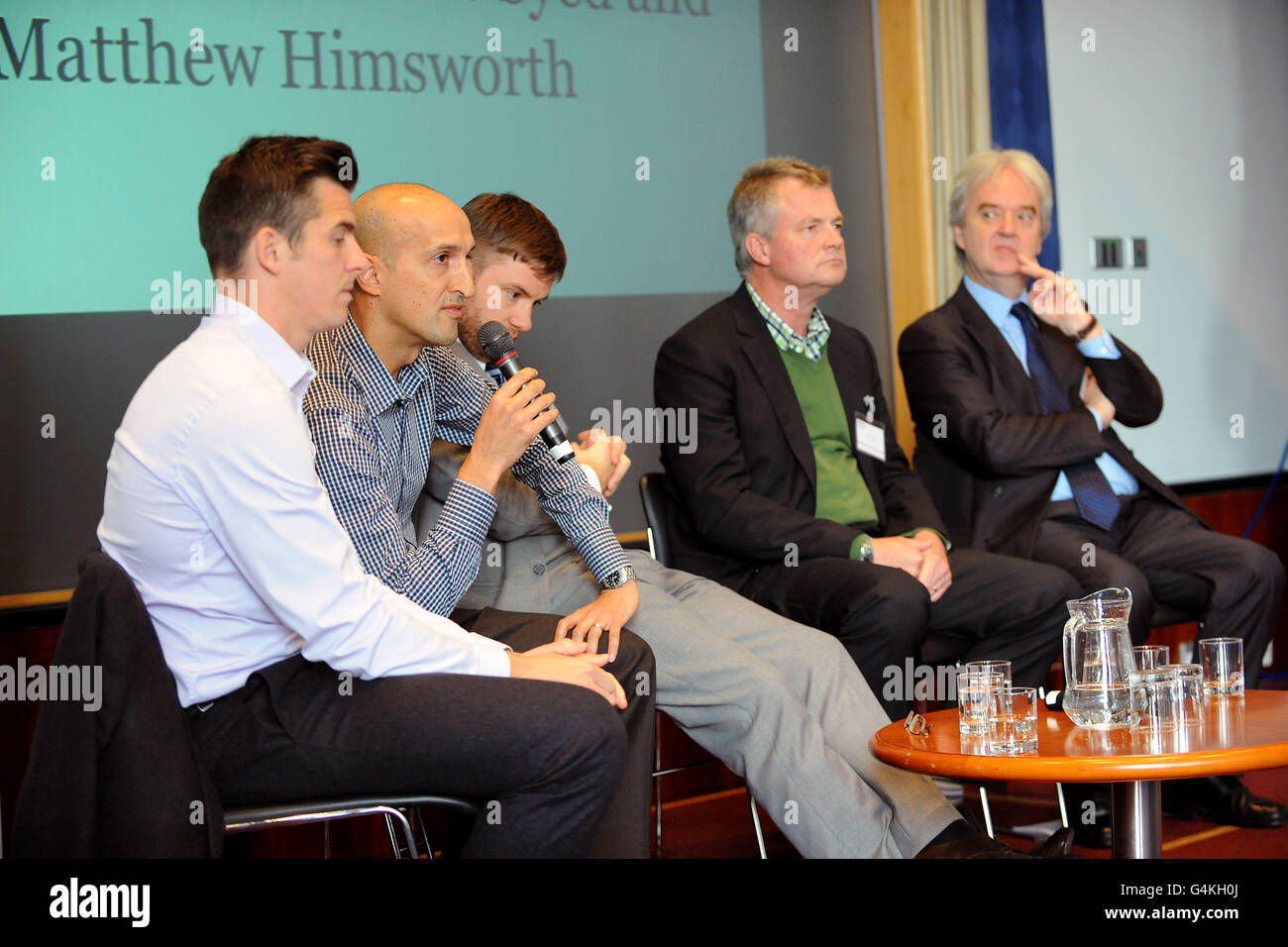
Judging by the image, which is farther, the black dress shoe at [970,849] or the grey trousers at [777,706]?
the grey trousers at [777,706]

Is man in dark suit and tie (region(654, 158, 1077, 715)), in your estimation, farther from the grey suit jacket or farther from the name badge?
the grey suit jacket

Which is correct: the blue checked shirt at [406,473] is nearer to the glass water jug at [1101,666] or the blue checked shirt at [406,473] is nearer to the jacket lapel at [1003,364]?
the glass water jug at [1101,666]

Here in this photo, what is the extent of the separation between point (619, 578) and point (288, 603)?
3.10 feet

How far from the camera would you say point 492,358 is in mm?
2611

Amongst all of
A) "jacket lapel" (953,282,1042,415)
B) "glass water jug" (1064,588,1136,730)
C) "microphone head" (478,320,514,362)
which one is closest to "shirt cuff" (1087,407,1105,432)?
"jacket lapel" (953,282,1042,415)

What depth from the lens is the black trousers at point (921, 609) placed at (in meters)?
3.04

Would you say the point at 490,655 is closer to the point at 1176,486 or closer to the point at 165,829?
the point at 165,829

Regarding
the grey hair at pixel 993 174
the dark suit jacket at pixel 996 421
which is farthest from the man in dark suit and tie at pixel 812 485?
the grey hair at pixel 993 174

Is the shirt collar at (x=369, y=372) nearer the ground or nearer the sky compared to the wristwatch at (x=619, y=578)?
nearer the sky

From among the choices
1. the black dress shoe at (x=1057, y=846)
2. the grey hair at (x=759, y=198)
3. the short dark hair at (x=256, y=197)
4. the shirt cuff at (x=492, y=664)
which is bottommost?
the black dress shoe at (x=1057, y=846)

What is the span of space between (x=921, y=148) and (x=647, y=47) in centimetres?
100

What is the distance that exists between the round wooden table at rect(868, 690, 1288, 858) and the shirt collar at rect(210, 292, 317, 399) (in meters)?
1.14

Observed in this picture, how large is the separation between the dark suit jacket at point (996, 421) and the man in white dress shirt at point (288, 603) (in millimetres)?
1924

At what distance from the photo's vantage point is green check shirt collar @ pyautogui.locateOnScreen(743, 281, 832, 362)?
139 inches
